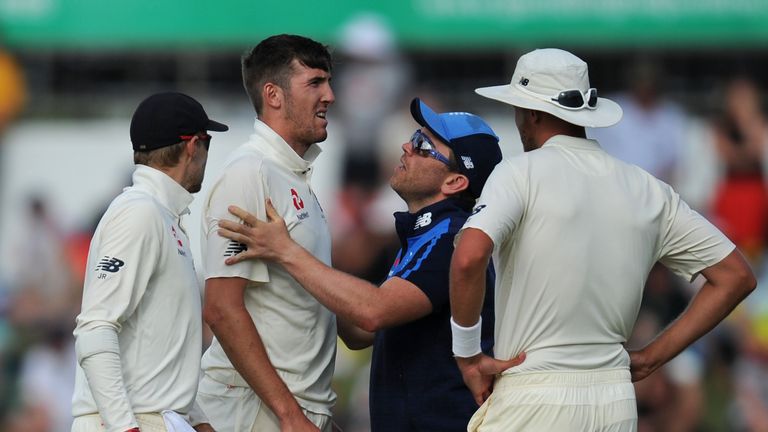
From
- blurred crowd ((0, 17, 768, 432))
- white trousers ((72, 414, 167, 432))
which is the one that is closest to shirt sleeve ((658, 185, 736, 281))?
white trousers ((72, 414, 167, 432))

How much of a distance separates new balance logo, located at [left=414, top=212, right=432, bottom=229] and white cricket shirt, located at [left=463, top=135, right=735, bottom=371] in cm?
55

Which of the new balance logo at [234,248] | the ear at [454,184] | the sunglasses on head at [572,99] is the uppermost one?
the sunglasses on head at [572,99]

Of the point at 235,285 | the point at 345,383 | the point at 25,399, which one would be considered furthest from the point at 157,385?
the point at 25,399

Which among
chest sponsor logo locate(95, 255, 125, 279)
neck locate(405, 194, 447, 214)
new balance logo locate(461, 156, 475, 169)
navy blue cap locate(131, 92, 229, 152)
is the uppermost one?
navy blue cap locate(131, 92, 229, 152)

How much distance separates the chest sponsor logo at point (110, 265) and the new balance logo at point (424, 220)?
49.5 inches

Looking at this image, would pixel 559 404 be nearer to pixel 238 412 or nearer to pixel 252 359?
pixel 252 359

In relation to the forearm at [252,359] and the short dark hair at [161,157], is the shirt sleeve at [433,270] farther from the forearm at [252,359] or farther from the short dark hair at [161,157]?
the short dark hair at [161,157]

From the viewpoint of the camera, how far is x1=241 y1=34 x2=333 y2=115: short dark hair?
18.5ft

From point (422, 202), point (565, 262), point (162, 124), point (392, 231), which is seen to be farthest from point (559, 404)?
point (392, 231)

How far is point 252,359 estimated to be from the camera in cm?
519

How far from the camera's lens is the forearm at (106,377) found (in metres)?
4.75

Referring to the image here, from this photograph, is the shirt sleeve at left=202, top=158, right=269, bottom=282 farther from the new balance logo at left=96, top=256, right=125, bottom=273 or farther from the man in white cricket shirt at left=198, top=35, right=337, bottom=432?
the new balance logo at left=96, top=256, right=125, bottom=273

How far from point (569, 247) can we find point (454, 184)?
0.88m

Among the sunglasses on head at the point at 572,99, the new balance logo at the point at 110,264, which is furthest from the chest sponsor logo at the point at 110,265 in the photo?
the sunglasses on head at the point at 572,99
